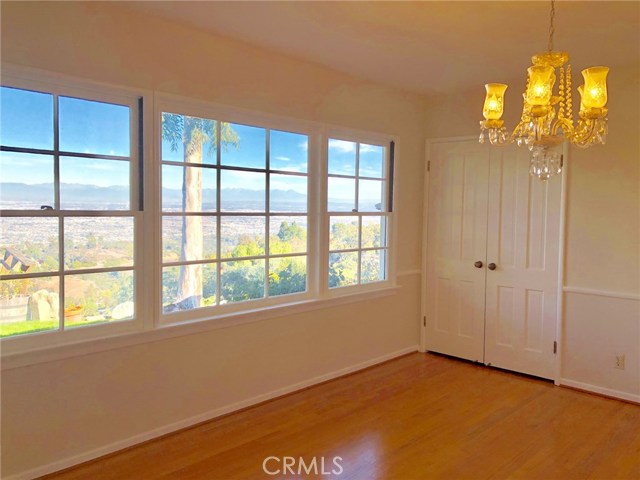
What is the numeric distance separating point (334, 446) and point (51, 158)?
7.27 feet

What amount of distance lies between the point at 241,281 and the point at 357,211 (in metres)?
1.26

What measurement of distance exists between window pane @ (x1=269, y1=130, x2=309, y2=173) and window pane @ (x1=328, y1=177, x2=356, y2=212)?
333mm

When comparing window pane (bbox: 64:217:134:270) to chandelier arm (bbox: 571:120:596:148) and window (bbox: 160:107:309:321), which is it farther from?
chandelier arm (bbox: 571:120:596:148)

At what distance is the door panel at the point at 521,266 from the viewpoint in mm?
3887

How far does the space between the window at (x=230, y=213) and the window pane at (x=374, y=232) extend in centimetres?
68

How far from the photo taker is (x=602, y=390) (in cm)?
364

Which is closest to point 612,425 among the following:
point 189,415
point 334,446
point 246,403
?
point 334,446

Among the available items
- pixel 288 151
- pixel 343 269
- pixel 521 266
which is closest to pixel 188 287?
pixel 288 151

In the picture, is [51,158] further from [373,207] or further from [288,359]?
[373,207]

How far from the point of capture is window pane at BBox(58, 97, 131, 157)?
97.3 inches

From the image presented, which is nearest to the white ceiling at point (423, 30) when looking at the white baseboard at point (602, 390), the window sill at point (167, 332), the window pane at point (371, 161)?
the window pane at point (371, 161)

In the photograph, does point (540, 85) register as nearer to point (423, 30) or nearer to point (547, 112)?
point (547, 112)

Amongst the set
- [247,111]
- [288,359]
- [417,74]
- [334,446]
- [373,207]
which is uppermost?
[417,74]

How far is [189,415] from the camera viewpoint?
300 centimetres
